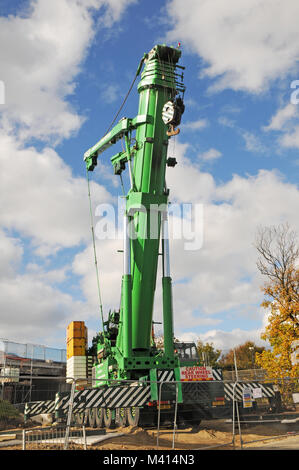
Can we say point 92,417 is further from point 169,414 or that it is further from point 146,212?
point 146,212

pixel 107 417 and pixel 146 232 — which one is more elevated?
pixel 146 232

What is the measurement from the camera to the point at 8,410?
19.3 meters

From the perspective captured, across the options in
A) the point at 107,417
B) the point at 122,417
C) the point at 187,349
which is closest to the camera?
the point at 122,417

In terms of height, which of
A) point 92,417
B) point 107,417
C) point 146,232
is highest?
point 146,232

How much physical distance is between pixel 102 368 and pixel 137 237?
5008 mm

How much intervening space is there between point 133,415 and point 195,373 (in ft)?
7.55

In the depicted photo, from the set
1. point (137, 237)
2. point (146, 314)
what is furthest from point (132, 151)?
point (146, 314)

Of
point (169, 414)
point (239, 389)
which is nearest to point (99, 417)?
point (169, 414)

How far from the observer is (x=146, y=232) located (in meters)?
14.3

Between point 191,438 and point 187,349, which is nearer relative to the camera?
point 191,438

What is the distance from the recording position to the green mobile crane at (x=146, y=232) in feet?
45.8

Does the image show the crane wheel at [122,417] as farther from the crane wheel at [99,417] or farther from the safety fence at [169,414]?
the crane wheel at [99,417]

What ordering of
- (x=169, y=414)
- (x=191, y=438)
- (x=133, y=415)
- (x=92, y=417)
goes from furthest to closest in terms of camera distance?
1. (x=92, y=417)
2. (x=133, y=415)
3. (x=169, y=414)
4. (x=191, y=438)

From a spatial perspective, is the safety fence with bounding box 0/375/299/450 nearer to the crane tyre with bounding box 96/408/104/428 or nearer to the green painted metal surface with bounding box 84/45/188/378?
the crane tyre with bounding box 96/408/104/428
